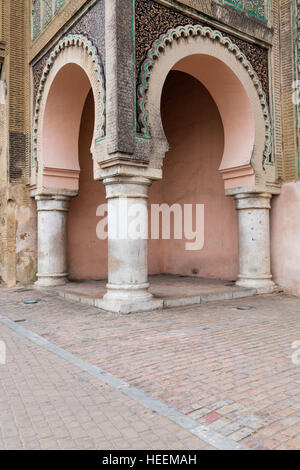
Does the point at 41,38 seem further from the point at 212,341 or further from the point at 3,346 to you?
the point at 212,341

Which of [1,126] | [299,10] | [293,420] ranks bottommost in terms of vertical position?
[293,420]

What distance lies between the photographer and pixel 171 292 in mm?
8250

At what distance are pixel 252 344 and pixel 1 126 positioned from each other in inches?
353

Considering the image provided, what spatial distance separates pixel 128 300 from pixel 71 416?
12.5ft

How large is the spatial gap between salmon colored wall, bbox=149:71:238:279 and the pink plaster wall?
143cm

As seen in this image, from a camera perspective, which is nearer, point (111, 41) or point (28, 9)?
point (111, 41)

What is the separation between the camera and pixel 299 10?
8.92m

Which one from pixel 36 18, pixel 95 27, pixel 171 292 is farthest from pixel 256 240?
pixel 36 18

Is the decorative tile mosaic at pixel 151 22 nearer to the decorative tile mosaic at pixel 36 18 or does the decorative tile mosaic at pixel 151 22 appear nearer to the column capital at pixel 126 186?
the column capital at pixel 126 186

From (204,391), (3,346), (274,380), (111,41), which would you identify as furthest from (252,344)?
(111,41)

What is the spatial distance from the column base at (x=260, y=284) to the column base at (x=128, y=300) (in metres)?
2.63

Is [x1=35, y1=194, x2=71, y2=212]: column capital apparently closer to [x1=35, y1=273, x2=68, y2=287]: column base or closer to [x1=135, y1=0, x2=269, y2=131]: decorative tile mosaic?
[x1=35, y1=273, x2=68, y2=287]: column base

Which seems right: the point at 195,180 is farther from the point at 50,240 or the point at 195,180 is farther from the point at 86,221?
the point at 50,240

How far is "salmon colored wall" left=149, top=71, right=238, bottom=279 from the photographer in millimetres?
10609
